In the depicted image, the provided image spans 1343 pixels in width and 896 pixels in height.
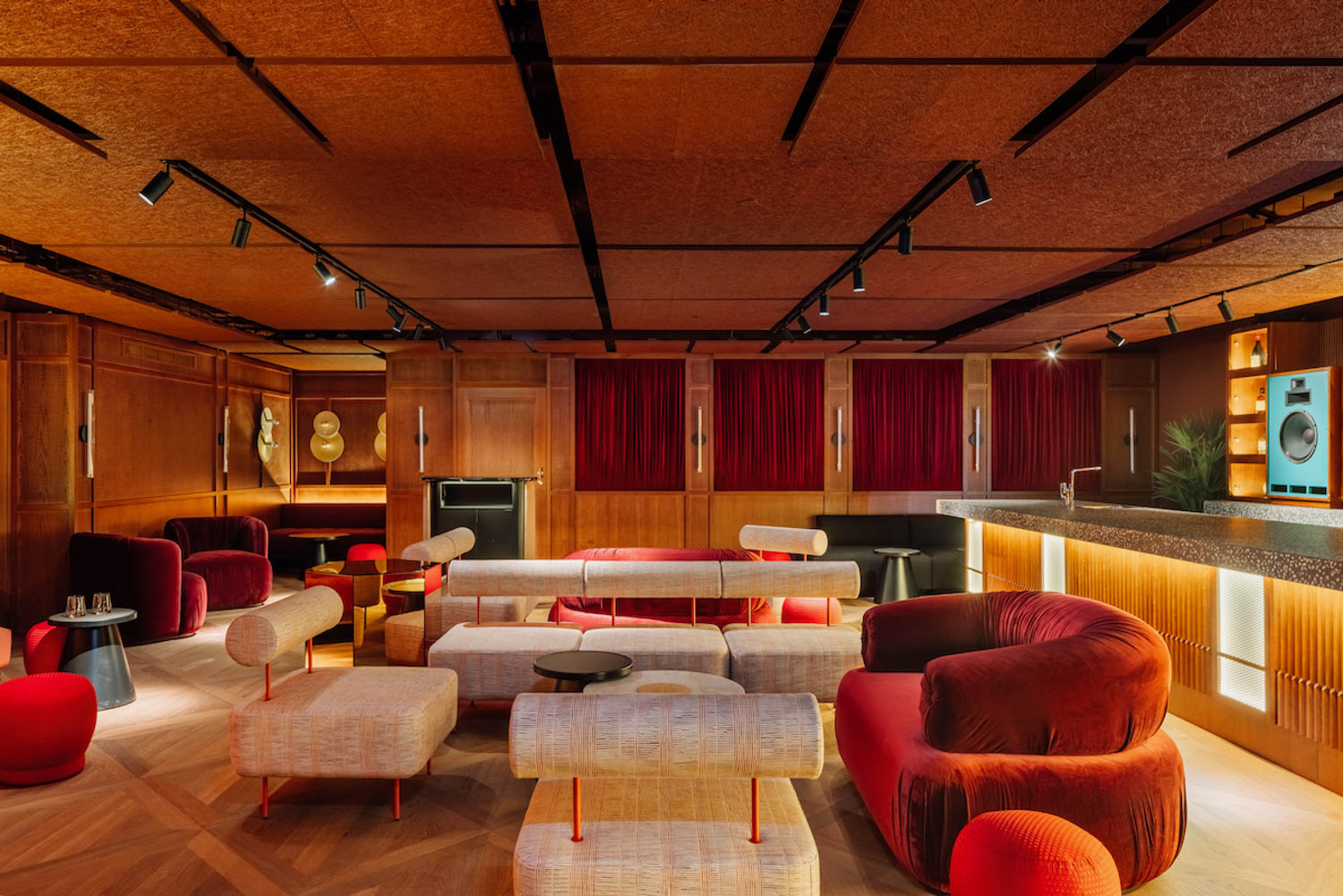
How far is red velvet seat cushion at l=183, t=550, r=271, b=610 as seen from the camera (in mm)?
7145

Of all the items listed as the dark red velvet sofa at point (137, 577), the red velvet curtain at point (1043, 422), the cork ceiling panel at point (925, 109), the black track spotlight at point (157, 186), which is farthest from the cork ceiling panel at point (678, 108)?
the red velvet curtain at point (1043, 422)

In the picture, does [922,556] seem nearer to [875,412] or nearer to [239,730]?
[875,412]

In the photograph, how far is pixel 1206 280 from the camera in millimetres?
5066

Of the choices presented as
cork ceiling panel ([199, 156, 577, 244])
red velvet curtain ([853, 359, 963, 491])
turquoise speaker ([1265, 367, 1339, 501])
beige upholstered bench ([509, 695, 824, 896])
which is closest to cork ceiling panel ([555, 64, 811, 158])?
cork ceiling panel ([199, 156, 577, 244])

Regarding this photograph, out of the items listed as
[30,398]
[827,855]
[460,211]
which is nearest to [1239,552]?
[827,855]

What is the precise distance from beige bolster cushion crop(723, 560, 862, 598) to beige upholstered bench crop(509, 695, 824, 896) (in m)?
2.43

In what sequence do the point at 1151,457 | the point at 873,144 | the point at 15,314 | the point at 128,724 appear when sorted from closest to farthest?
Result: 1. the point at 873,144
2. the point at 128,724
3. the point at 15,314
4. the point at 1151,457

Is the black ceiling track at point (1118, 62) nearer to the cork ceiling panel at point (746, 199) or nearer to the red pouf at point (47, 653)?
the cork ceiling panel at point (746, 199)

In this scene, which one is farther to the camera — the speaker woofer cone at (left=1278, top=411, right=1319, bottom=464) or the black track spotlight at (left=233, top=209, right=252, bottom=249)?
the speaker woofer cone at (left=1278, top=411, right=1319, bottom=464)

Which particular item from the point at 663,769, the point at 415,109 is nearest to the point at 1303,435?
the point at 663,769

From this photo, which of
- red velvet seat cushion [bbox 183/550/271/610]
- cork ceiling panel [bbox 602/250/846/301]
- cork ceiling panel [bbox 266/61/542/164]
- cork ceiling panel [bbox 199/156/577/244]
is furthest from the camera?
red velvet seat cushion [bbox 183/550/271/610]

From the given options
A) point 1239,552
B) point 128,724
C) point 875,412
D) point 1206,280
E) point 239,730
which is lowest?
point 128,724

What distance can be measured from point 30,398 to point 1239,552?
794 cm

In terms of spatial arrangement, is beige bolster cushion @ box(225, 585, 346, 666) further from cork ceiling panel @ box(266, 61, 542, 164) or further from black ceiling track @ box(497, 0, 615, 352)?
black ceiling track @ box(497, 0, 615, 352)
